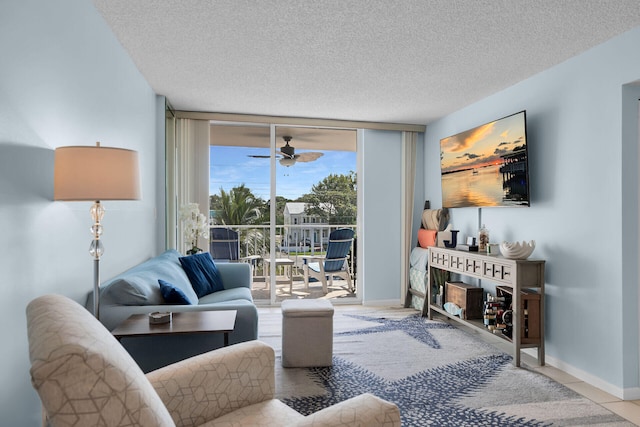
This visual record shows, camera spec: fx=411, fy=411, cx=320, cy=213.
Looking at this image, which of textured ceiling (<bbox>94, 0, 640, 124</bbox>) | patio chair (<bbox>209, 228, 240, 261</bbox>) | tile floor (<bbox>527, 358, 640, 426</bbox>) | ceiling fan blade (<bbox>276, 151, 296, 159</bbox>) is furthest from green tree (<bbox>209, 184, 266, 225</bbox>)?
tile floor (<bbox>527, 358, 640, 426</bbox>)

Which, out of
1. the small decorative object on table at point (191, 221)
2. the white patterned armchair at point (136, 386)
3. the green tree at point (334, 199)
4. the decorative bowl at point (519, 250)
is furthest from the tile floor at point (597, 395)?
the small decorative object on table at point (191, 221)

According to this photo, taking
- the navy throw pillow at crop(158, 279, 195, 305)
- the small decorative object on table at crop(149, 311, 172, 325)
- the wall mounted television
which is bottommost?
the small decorative object on table at crop(149, 311, 172, 325)

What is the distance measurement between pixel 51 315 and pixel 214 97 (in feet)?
11.7

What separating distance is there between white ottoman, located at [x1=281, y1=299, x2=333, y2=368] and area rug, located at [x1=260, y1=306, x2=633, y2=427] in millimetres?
74

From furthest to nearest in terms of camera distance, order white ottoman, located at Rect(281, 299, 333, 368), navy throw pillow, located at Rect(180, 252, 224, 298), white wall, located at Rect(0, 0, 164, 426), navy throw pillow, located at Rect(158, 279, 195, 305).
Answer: navy throw pillow, located at Rect(180, 252, 224, 298) < white ottoman, located at Rect(281, 299, 333, 368) < navy throw pillow, located at Rect(158, 279, 195, 305) < white wall, located at Rect(0, 0, 164, 426)

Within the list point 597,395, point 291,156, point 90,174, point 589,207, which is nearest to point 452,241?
point 589,207

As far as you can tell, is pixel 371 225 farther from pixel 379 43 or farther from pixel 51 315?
pixel 51 315

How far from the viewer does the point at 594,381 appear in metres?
2.94

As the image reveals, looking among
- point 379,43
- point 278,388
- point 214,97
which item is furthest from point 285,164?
point 278,388

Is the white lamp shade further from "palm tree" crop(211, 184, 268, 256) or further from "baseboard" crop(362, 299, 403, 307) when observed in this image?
"baseboard" crop(362, 299, 403, 307)

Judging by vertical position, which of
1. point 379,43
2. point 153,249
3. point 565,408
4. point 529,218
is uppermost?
point 379,43

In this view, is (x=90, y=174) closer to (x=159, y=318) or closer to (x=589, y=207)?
(x=159, y=318)

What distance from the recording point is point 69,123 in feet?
6.78

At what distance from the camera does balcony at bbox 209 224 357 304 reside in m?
5.66
